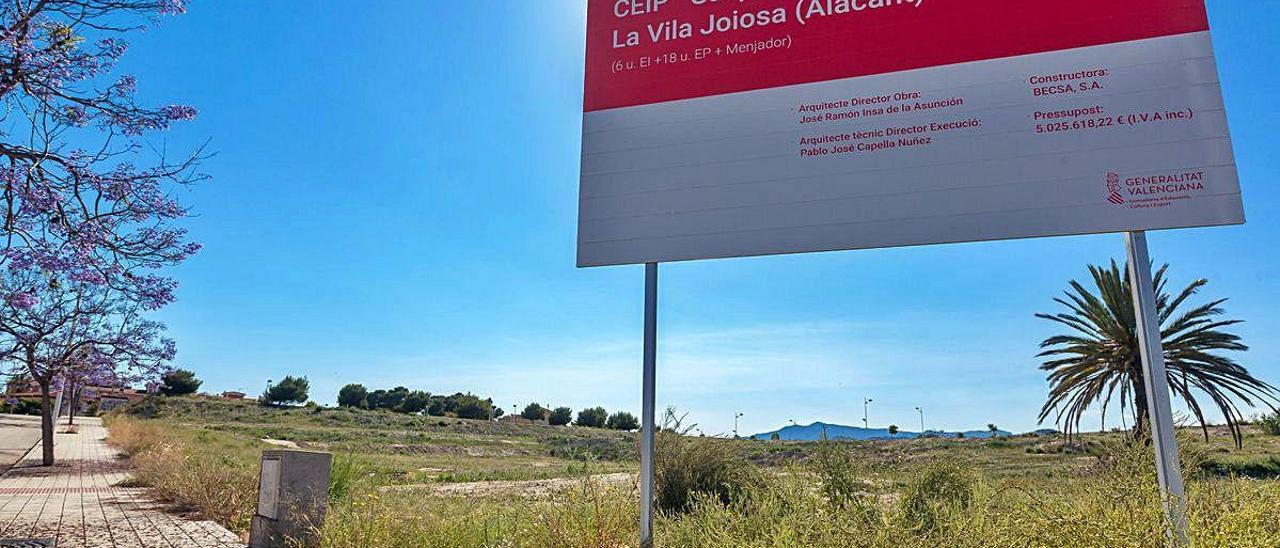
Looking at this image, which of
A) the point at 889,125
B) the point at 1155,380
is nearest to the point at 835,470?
the point at 1155,380

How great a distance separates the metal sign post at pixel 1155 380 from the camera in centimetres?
379

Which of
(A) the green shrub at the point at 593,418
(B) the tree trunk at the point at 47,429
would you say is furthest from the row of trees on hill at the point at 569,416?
(B) the tree trunk at the point at 47,429

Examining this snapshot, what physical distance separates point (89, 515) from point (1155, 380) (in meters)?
11.1

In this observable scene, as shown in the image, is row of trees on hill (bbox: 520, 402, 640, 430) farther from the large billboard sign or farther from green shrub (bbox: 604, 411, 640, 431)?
the large billboard sign

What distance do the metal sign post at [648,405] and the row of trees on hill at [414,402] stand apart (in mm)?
59401

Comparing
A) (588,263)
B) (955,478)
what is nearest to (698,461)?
(955,478)

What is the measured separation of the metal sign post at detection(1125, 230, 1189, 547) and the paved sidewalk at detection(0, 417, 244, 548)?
7.50 m

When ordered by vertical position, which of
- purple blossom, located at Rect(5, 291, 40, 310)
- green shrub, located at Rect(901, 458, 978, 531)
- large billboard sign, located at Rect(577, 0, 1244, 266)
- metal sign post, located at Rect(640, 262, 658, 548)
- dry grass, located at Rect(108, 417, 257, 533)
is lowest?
dry grass, located at Rect(108, 417, 257, 533)

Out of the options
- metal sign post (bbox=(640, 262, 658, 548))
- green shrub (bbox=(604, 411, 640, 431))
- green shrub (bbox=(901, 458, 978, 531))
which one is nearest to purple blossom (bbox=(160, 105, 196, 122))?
metal sign post (bbox=(640, 262, 658, 548))

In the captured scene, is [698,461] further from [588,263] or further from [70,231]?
[70,231]

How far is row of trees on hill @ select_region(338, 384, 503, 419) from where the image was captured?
62750mm

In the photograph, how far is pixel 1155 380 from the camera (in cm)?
396

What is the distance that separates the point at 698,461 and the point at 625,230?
15.7 ft

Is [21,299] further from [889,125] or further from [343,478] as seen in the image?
[889,125]
